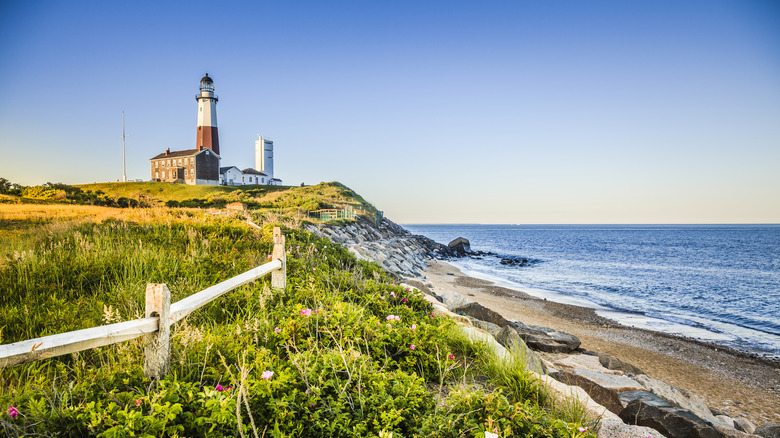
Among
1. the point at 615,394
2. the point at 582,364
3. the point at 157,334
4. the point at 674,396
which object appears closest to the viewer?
the point at 157,334

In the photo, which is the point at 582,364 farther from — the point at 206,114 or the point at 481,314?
the point at 206,114

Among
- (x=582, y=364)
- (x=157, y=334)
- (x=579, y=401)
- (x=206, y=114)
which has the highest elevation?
(x=206, y=114)

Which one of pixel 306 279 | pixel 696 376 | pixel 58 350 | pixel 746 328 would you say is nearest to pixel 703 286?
pixel 746 328

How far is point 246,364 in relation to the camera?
122 inches

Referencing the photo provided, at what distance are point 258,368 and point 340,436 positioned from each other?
101 cm

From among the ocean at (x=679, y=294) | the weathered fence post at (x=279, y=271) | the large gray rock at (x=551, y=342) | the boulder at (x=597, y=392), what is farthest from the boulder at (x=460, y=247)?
the weathered fence post at (x=279, y=271)

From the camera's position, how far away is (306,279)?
22.1 ft

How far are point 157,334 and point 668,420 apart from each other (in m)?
5.24

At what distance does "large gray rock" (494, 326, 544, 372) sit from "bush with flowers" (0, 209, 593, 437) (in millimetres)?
557

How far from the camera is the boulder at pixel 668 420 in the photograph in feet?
Result: 13.0

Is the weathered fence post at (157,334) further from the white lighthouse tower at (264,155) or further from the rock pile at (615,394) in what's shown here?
the white lighthouse tower at (264,155)

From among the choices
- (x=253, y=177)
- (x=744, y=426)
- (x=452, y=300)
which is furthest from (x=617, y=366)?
(x=253, y=177)

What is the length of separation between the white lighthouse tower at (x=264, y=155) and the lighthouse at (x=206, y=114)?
1494 centimetres

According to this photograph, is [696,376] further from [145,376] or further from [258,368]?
[145,376]
